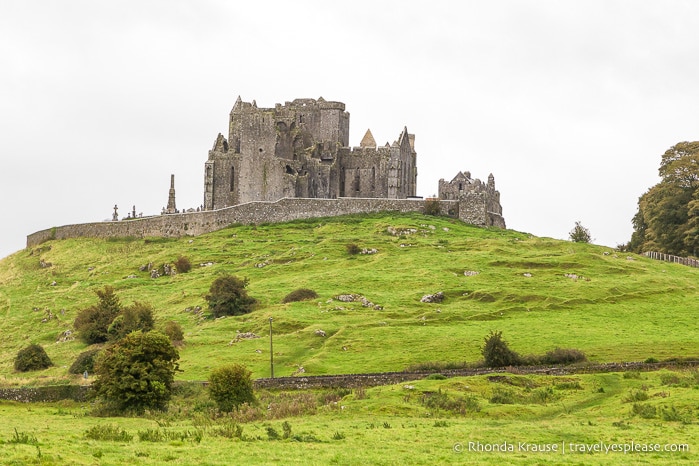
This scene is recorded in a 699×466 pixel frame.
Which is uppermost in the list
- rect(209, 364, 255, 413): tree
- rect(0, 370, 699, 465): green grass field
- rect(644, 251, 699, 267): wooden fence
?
rect(644, 251, 699, 267): wooden fence

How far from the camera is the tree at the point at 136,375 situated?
166ft

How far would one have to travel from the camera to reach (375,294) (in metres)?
79.9

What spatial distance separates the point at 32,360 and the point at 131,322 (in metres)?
7.32

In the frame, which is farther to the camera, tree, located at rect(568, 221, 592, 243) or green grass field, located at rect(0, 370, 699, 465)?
tree, located at rect(568, 221, 592, 243)

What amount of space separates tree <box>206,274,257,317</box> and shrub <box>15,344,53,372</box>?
1292 cm

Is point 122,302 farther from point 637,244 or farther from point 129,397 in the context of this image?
point 637,244

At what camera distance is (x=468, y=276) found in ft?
281

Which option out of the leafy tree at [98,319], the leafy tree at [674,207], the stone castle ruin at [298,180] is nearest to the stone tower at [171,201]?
the stone castle ruin at [298,180]

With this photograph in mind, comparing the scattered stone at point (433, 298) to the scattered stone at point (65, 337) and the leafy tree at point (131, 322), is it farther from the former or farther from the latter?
the scattered stone at point (65, 337)

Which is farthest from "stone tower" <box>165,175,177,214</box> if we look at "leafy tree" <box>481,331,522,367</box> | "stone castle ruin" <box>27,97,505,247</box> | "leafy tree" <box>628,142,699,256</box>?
"leafy tree" <box>481,331,522,367</box>

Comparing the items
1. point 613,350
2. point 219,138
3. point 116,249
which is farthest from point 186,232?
point 613,350

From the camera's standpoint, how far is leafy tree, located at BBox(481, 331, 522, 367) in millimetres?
59219

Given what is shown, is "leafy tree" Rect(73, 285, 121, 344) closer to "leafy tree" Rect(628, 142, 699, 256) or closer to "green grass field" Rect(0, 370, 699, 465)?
"green grass field" Rect(0, 370, 699, 465)

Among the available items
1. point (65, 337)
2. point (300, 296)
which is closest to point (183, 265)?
point (65, 337)
